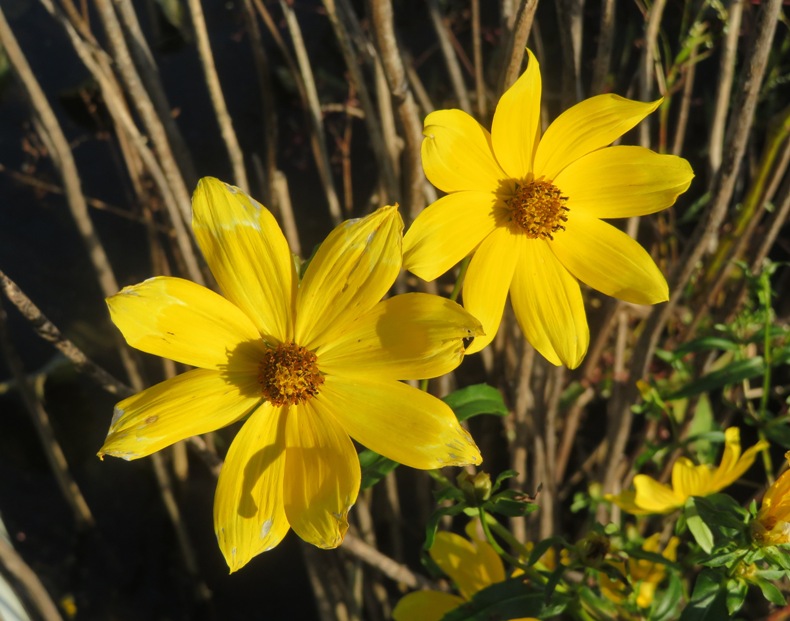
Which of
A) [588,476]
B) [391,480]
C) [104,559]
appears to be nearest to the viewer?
[391,480]

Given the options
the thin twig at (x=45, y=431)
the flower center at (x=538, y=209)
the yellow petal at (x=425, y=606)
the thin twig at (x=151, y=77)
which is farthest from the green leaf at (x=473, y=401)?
the thin twig at (x=45, y=431)

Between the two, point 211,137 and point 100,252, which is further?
point 211,137

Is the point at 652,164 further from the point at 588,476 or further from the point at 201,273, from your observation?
the point at 588,476

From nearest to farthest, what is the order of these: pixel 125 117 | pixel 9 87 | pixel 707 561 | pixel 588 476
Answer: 1. pixel 707 561
2. pixel 125 117
3. pixel 588 476
4. pixel 9 87

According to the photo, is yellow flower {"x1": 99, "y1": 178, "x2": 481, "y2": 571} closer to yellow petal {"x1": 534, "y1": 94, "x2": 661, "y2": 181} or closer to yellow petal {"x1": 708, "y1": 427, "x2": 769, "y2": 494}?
yellow petal {"x1": 534, "y1": 94, "x2": 661, "y2": 181}

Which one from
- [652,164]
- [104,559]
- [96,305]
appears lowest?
[104,559]

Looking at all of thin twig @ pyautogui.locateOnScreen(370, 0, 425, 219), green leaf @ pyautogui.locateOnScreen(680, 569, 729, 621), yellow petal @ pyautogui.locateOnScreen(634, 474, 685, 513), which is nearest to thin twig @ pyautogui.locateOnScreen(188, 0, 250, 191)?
thin twig @ pyautogui.locateOnScreen(370, 0, 425, 219)

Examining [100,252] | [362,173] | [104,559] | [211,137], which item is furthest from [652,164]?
[104,559]

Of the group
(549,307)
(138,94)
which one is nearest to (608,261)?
(549,307)
